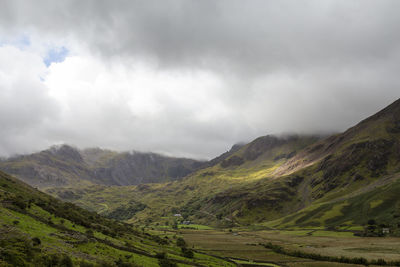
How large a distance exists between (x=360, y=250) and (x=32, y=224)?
4989 inches

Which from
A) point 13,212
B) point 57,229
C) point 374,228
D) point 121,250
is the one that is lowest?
point 374,228

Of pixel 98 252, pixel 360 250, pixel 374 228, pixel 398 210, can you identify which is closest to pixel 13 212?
pixel 98 252

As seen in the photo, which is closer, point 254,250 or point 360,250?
point 360,250

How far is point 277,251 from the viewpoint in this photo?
122 metres

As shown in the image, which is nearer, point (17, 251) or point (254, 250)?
point (17, 251)

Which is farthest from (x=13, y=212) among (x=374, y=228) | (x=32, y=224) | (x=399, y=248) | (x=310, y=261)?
(x=374, y=228)

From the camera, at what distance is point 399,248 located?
366 feet

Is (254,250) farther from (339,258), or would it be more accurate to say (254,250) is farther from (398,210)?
(398,210)

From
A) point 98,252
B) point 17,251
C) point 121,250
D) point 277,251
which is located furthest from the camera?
point 277,251

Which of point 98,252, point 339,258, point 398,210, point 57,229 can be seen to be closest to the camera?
point 98,252

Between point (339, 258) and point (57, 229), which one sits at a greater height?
point (57, 229)

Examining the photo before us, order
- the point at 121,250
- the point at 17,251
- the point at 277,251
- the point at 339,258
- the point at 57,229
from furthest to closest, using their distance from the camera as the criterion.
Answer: the point at 277,251
the point at 339,258
the point at 121,250
the point at 57,229
the point at 17,251

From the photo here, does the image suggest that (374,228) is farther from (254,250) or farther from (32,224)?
(32,224)

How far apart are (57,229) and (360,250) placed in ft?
399
